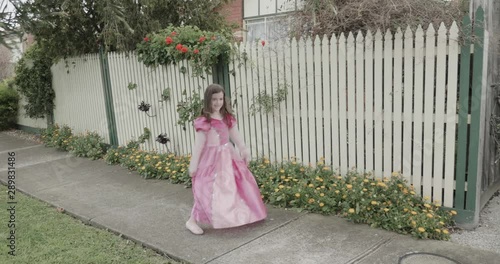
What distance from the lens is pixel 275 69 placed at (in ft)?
17.9

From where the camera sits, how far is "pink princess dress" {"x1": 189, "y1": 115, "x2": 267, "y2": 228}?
425cm

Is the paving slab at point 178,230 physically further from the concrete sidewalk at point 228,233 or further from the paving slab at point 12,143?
the paving slab at point 12,143

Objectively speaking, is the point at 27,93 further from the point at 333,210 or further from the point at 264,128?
the point at 333,210

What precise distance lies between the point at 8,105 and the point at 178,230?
1008 centimetres

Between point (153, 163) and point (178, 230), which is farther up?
point (153, 163)

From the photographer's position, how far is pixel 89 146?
841 centimetres

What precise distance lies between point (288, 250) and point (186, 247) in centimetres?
92

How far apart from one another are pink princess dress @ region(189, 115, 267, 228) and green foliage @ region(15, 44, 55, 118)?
23.3 feet

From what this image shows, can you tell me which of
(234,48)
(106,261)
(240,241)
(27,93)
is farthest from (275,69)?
(27,93)

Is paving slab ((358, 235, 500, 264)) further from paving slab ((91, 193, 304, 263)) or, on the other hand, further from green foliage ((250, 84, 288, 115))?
green foliage ((250, 84, 288, 115))

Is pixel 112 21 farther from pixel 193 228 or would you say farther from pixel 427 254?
pixel 427 254

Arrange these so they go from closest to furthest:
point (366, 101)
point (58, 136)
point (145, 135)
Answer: point (366, 101), point (145, 135), point (58, 136)

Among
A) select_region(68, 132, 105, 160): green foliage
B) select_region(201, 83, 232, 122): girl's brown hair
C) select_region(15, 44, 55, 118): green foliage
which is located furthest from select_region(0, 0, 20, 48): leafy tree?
select_region(15, 44, 55, 118): green foliage

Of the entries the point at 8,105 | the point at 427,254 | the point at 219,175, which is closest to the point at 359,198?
the point at 427,254
